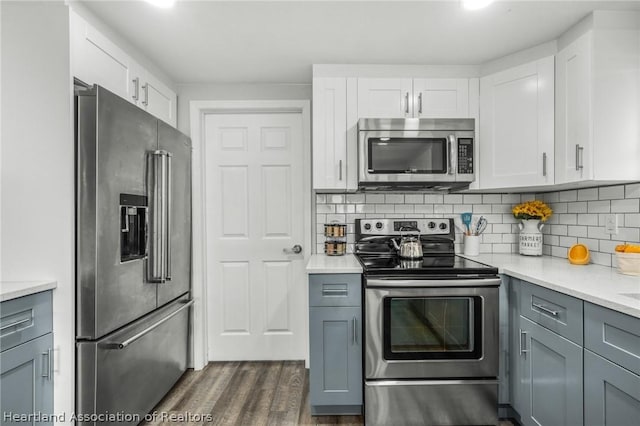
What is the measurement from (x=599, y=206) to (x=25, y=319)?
3034mm

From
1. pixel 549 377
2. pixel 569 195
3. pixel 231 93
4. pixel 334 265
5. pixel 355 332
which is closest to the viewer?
pixel 549 377

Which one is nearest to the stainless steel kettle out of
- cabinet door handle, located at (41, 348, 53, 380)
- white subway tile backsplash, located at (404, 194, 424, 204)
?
white subway tile backsplash, located at (404, 194, 424, 204)

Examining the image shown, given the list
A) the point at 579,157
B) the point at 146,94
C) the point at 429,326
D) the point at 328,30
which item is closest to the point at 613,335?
the point at 429,326

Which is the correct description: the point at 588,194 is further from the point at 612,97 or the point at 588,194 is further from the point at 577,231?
the point at 612,97

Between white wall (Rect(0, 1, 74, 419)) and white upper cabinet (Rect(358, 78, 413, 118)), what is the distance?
1651mm

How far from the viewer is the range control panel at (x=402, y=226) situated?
263 cm

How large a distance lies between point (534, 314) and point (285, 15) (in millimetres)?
Result: 1997

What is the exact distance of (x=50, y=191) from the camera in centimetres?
154

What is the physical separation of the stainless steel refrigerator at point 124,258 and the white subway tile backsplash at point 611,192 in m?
2.63

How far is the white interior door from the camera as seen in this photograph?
283 cm

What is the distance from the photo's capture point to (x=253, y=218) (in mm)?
2832

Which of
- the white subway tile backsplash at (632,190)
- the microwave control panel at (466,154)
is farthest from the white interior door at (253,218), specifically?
the white subway tile backsplash at (632,190)

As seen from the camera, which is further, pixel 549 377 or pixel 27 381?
pixel 549 377

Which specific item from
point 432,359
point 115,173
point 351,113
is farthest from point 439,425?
point 115,173
